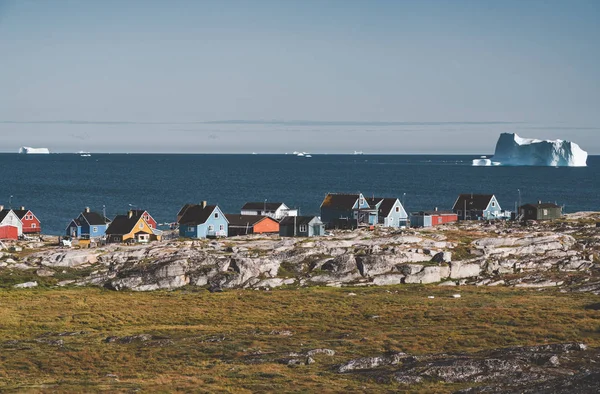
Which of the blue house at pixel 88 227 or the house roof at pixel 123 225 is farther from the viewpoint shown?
the blue house at pixel 88 227

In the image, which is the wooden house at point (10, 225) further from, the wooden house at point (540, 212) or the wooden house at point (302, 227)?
the wooden house at point (540, 212)

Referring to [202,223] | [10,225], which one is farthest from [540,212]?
[10,225]

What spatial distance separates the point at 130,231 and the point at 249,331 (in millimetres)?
45396

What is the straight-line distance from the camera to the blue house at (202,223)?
328 feet

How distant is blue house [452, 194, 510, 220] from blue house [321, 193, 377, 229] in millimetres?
19278

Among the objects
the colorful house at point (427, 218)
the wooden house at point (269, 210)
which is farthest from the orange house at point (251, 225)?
the colorful house at point (427, 218)

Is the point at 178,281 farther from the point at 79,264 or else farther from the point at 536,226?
the point at 536,226

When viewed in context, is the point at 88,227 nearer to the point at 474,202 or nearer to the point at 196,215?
the point at 196,215

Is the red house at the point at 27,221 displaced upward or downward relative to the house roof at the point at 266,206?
downward

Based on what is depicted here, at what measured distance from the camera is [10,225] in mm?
104125

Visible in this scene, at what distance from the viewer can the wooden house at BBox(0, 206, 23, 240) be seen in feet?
338

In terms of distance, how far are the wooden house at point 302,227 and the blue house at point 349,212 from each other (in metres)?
10.4

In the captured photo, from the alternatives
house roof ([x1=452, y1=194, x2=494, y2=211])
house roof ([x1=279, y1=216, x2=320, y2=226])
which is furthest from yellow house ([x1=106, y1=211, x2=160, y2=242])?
house roof ([x1=452, y1=194, x2=494, y2=211])

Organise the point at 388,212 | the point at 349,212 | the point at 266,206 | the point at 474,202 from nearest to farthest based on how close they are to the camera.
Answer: the point at 349,212
the point at 388,212
the point at 266,206
the point at 474,202
